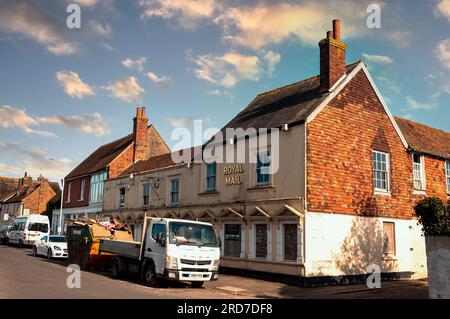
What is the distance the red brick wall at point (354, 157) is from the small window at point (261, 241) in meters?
2.82

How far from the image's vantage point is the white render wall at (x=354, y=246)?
56.4 feet

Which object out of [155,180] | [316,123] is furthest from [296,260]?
[155,180]

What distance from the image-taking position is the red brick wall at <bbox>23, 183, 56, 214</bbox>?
5991 centimetres

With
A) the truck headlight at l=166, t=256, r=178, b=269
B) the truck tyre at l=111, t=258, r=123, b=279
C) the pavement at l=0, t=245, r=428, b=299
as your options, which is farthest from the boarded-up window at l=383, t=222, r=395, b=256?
the truck tyre at l=111, t=258, r=123, b=279

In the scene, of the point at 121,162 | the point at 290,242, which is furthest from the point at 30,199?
the point at 290,242

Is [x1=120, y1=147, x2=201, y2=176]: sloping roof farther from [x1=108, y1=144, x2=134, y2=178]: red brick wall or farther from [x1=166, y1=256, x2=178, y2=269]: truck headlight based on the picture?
[x1=166, y1=256, x2=178, y2=269]: truck headlight

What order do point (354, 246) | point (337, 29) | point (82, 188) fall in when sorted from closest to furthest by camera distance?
point (354, 246) → point (337, 29) → point (82, 188)

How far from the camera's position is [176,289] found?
14.6 m

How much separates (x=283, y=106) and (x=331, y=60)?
3181 millimetres

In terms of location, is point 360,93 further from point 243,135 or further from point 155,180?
point 155,180

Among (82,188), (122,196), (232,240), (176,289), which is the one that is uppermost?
(82,188)

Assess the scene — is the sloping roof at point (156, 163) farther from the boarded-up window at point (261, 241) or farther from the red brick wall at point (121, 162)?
the boarded-up window at point (261, 241)

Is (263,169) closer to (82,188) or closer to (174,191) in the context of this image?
(174,191)

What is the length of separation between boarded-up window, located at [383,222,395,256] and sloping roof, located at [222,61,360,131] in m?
6.71
